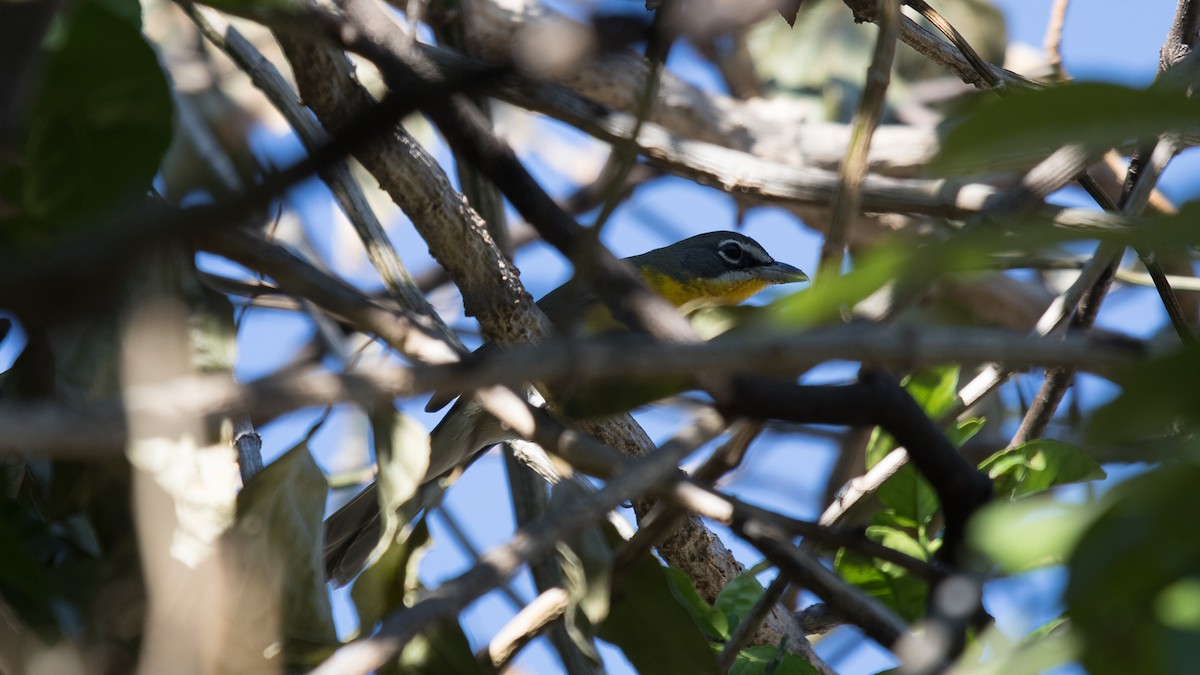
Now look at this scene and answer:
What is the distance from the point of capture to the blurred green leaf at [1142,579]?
0.73 metres

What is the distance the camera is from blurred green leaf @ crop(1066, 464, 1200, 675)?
0.73 metres

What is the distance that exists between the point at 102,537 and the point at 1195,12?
6.67 ft

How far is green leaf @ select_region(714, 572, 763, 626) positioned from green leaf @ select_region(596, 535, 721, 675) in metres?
0.42

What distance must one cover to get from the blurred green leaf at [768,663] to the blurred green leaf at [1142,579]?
0.92m

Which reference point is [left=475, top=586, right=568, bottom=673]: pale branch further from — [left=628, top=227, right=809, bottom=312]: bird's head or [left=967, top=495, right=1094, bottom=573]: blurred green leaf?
[left=628, top=227, right=809, bottom=312]: bird's head

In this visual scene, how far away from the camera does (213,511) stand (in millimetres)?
1510

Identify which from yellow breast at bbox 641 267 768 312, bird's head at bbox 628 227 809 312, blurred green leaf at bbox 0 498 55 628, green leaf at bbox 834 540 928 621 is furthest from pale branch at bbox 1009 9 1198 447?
yellow breast at bbox 641 267 768 312

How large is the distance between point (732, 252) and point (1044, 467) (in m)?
3.44

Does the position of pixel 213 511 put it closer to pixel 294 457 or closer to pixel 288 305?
pixel 294 457

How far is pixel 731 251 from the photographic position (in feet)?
17.3

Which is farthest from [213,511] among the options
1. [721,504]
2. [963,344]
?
[963,344]

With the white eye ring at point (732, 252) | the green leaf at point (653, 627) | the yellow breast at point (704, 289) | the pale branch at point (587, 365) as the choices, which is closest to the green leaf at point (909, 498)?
the green leaf at point (653, 627)

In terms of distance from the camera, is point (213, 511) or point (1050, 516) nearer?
point (1050, 516)

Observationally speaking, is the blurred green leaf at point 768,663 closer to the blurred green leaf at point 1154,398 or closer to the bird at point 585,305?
the bird at point 585,305
